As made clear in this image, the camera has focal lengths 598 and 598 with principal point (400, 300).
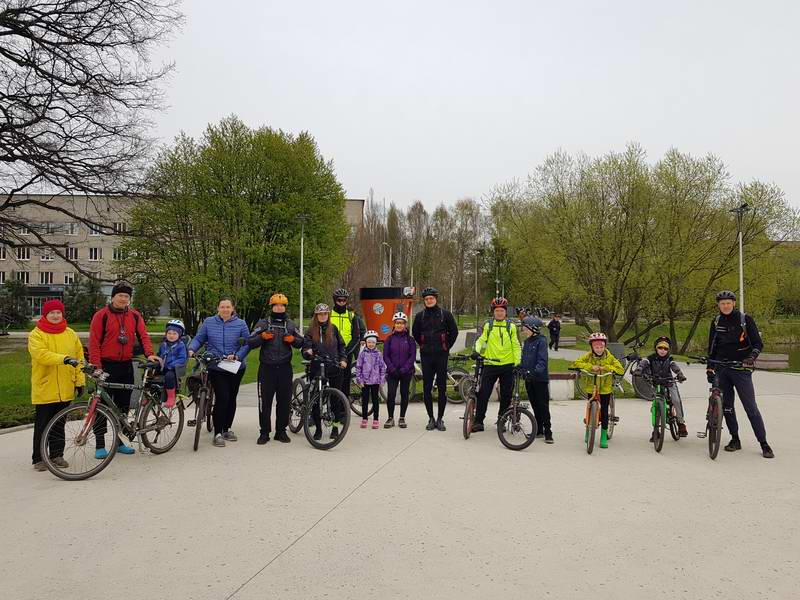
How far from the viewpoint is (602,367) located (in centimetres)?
754

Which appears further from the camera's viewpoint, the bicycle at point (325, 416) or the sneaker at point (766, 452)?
the bicycle at point (325, 416)

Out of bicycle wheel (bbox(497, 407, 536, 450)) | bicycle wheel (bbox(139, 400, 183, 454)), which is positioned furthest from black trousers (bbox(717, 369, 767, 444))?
bicycle wheel (bbox(139, 400, 183, 454))

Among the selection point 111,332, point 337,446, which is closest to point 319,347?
point 337,446

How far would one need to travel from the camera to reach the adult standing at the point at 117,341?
261 inches

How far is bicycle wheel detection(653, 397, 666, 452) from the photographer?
7391 mm

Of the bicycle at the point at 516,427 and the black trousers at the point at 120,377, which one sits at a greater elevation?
the black trousers at the point at 120,377

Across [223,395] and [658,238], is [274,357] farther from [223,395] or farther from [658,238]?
[658,238]

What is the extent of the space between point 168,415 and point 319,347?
6.62ft

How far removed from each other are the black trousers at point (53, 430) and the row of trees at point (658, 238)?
29364 mm

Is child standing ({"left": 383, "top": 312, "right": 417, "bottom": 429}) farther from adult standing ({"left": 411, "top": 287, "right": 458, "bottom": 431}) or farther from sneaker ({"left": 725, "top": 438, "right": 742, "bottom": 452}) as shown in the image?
sneaker ({"left": 725, "top": 438, "right": 742, "bottom": 452})

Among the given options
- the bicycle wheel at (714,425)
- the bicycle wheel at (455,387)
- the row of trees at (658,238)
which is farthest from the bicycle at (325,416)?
the row of trees at (658,238)

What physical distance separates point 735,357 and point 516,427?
2.79 metres

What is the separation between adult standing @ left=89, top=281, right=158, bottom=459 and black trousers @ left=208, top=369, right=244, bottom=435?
890mm

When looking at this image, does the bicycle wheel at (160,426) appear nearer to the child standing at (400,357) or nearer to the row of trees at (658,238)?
the child standing at (400,357)
